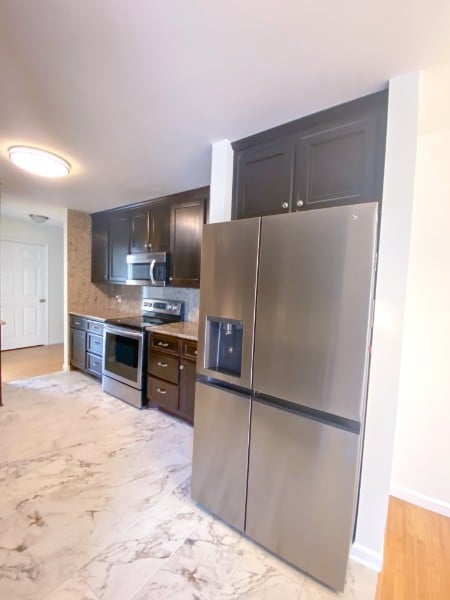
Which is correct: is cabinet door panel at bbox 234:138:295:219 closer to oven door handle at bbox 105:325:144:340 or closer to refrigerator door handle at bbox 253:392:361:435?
refrigerator door handle at bbox 253:392:361:435

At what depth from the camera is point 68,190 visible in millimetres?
3242

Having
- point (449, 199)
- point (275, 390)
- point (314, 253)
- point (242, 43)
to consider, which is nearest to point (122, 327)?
point (275, 390)

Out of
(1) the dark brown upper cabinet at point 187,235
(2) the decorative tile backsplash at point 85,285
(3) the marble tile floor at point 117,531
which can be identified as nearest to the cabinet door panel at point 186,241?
(1) the dark brown upper cabinet at point 187,235

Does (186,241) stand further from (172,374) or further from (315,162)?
(315,162)

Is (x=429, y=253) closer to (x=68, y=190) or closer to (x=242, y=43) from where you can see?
(x=242, y=43)

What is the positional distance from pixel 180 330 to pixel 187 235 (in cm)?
101

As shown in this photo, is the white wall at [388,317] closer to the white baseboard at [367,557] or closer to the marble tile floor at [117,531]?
the white baseboard at [367,557]

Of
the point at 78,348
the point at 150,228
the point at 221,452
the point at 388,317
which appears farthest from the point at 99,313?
the point at 388,317

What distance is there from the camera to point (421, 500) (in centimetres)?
193

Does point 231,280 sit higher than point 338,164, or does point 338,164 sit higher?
point 338,164

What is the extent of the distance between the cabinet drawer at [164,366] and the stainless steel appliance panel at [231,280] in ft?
3.84

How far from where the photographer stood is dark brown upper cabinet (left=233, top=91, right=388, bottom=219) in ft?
4.71

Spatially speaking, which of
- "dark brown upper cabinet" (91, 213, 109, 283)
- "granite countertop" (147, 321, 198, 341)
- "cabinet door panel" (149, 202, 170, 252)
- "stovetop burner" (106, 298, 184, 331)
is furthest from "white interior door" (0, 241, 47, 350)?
"granite countertop" (147, 321, 198, 341)

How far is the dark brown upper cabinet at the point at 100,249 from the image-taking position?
413cm
